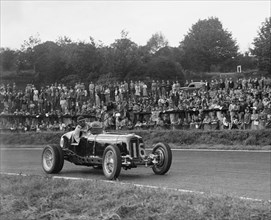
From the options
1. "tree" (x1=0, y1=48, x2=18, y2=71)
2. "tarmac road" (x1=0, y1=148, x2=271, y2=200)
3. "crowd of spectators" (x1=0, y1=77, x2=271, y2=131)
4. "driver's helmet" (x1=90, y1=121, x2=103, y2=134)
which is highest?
"tree" (x1=0, y1=48, x2=18, y2=71)

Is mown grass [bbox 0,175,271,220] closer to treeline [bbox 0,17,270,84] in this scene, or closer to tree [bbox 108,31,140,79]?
treeline [bbox 0,17,270,84]

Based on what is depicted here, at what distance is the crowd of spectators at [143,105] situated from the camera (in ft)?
69.4

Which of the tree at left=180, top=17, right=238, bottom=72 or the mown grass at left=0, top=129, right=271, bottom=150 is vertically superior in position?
the tree at left=180, top=17, right=238, bottom=72

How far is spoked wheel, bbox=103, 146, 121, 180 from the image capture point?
33.3ft

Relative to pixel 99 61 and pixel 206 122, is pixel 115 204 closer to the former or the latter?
pixel 206 122

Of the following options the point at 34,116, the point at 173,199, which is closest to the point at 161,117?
the point at 34,116

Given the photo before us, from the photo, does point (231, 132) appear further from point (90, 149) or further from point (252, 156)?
point (90, 149)

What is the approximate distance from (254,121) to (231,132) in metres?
2.08

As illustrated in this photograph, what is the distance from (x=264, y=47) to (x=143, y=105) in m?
38.7

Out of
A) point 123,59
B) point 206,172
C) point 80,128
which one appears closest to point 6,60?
point 80,128

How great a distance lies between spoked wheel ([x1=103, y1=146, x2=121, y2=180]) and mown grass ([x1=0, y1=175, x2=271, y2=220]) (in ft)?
7.78

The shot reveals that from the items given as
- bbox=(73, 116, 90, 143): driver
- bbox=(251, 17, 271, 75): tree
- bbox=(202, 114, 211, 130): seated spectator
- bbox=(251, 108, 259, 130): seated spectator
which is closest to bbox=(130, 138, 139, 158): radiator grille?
bbox=(73, 116, 90, 143): driver

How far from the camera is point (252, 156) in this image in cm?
1447

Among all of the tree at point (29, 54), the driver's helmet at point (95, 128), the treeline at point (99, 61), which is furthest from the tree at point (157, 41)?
the driver's helmet at point (95, 128)
